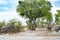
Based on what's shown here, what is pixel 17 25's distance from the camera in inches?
906

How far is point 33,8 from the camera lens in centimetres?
3516

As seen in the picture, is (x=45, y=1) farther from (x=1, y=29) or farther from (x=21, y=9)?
(x=1, y=29)

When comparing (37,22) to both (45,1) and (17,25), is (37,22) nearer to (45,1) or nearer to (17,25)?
(45,1)

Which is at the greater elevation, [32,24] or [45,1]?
[45,1]

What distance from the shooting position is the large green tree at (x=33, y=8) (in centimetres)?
3519

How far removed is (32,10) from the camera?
3500 centimetres

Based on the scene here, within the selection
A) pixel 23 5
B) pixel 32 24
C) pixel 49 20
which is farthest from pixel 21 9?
pixel 49 20

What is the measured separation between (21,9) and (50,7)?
5186 mm

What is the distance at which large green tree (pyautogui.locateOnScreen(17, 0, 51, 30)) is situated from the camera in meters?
35.2

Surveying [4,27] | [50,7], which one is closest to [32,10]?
[50,7]

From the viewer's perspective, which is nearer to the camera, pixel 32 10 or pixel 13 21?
pixel 13 21

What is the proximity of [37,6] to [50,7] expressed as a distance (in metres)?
2.58

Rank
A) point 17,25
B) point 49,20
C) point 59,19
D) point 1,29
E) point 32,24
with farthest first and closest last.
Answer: point 59,19, point 49,20, point 32,24, point 17,25, point 1,29

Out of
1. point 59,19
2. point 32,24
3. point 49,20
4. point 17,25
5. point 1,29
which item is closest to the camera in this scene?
point 1,29
